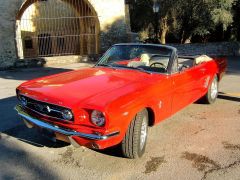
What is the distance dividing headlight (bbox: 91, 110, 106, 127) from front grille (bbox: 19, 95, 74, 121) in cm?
28

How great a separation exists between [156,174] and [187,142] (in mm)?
1179

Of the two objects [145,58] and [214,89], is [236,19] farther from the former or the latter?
[145,58]

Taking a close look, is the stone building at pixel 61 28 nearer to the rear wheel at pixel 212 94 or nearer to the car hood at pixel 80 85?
the rear wheel at pixel 212 94

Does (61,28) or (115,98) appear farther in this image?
(61,28)

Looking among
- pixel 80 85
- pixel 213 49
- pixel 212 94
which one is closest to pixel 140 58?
pixel 80 85

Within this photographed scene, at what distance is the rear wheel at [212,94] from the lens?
714 centimetres

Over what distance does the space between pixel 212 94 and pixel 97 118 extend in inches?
158

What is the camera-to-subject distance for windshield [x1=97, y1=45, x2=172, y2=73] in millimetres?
5553

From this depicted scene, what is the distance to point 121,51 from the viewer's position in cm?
603

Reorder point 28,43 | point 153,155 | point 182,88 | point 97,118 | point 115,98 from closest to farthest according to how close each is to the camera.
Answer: point 97,118, point 115,98, point 153,155, point 182,88, point 28,43

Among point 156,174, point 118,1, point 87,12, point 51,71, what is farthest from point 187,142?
point 87,12

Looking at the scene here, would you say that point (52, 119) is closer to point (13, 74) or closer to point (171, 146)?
point (171, 146)

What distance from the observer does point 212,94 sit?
7.36m

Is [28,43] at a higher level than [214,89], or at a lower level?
higher
